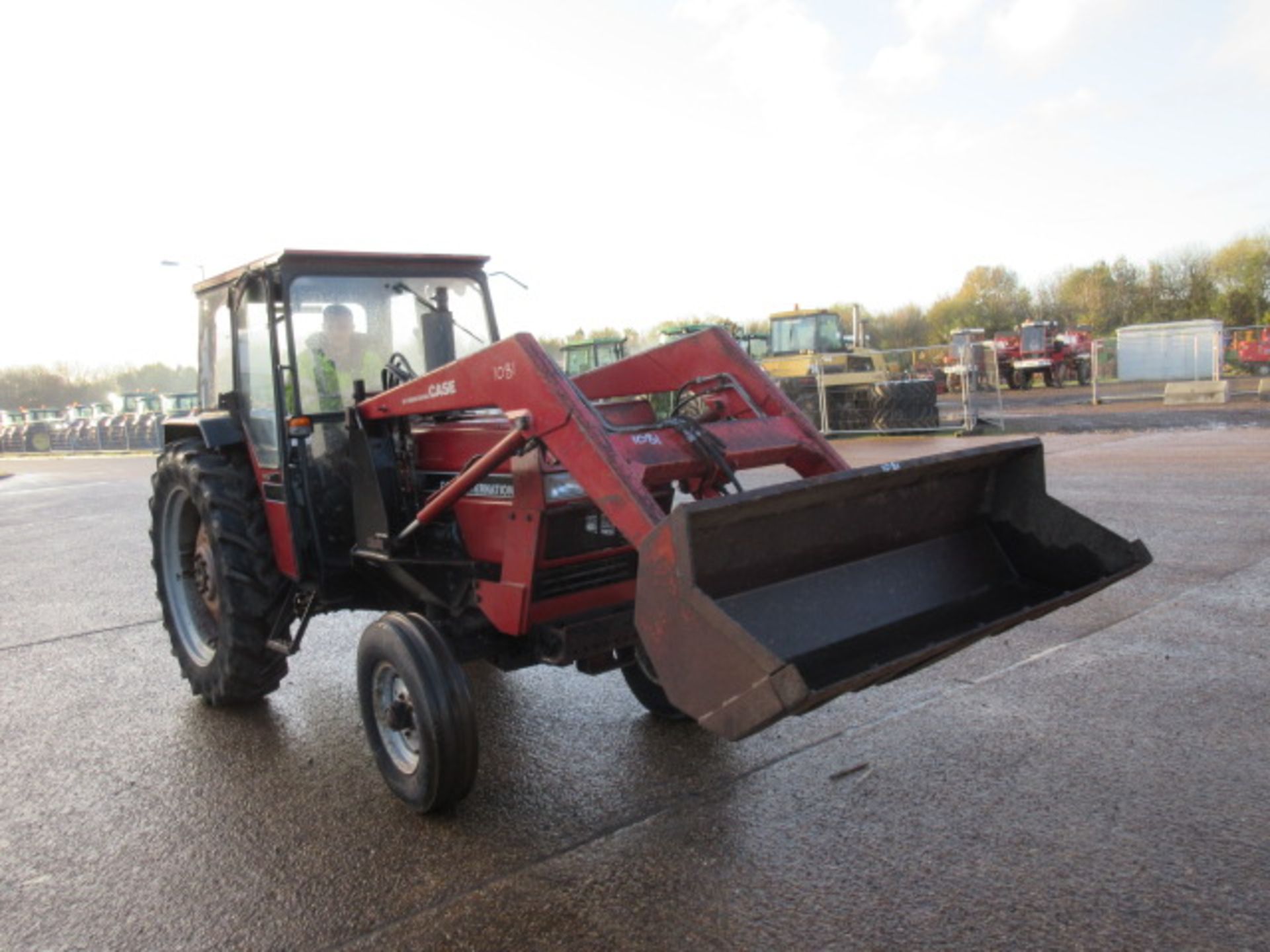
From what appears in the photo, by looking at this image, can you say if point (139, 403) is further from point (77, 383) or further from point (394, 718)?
point (394, 718)

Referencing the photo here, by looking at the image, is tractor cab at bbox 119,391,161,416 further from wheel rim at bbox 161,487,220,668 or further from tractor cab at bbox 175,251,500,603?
tractor cab at bbox 175,251,500,603

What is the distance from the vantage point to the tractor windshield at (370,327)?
188 inches

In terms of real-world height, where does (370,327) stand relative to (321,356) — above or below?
above

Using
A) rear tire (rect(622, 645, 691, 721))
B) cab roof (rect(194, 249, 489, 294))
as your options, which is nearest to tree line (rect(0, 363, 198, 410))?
cab roof (rect(194, 249, 489, 294))

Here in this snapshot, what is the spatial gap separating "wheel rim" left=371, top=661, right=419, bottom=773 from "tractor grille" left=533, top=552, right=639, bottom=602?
660mm

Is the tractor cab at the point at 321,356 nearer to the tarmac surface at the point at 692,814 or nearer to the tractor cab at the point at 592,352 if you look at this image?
the tarmac surface at the point at 692,814

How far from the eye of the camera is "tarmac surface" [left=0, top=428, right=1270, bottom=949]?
301cm

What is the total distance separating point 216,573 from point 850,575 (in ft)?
10.9

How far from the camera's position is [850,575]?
363 centimetres

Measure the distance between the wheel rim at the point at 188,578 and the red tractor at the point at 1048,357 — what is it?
31765mm

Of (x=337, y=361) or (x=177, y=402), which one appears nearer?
(x=337, y=361)

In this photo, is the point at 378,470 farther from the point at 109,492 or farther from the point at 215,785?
the point at 109,492

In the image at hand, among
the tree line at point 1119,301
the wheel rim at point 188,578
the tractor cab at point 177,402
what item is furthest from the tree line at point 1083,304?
the wheel rim at point 188,578

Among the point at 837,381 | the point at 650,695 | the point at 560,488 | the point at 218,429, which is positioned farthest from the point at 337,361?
the point at 837,381
